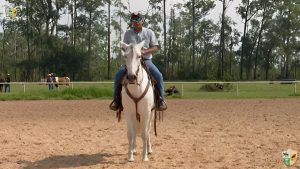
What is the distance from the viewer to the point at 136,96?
24.0 ft

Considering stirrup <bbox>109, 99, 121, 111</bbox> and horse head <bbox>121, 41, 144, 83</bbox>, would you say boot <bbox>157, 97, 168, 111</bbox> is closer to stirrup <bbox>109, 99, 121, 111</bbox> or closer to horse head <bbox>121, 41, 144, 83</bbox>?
stirrup <bbox>109, 99, 121, 111</bbox>

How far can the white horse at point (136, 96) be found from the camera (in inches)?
271

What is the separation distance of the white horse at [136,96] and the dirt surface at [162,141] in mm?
550

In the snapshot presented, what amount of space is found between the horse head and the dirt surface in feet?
4.94

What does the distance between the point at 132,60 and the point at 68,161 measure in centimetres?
232

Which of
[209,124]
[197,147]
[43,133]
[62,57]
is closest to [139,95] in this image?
[197,147]

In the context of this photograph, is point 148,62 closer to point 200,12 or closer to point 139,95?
point 139,95

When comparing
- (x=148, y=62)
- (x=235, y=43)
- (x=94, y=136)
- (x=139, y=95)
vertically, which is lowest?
(x=94, y=136)

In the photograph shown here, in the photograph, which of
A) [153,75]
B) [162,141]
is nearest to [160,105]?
[153,75]

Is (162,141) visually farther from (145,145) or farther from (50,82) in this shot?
(50,82)

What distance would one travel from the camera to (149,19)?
6944cm

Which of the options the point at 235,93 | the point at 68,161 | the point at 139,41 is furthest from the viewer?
the point at 235,93

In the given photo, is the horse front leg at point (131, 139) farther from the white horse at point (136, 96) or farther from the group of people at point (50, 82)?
the group of people at point (50, 82)

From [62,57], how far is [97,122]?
174ft
